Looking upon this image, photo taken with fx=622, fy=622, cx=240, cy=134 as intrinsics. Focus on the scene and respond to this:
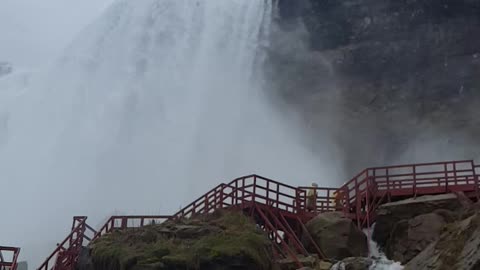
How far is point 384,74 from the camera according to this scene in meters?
39.1

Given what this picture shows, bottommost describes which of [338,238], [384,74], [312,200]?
[338,238]

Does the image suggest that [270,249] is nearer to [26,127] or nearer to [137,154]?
[137,154]

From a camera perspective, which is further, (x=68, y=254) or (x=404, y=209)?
(x=404, y=209)

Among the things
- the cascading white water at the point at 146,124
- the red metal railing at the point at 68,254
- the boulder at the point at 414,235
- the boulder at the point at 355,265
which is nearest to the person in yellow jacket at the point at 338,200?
the boulder at the point at 414,235

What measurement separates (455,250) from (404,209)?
9099mm

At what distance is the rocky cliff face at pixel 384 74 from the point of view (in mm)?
37156

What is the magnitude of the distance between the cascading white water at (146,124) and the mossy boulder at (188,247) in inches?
791

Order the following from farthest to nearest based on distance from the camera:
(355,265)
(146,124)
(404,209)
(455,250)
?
(146,124)
(404,209)
(355,265)
(455,250)

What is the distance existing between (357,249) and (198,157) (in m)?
22.5

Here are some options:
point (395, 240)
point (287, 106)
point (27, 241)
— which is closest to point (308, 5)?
point (287, 106)

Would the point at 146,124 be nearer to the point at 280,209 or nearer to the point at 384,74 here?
the point at 384,74

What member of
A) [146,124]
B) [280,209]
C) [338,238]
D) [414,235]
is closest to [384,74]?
[146,124]

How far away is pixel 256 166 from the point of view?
3825cm

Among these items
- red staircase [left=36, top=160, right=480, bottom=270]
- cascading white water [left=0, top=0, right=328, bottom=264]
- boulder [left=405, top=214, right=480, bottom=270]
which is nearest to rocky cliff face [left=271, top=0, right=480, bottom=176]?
cascading white water [left=0, top=0, right=328, bottom=264]
